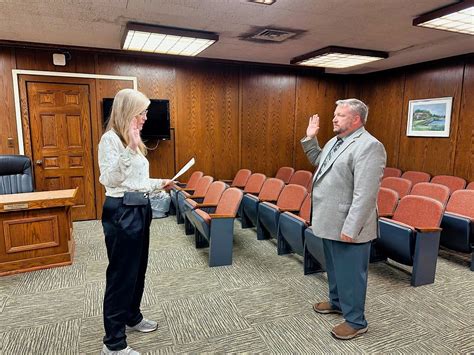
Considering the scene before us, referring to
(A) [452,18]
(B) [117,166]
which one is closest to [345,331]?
(B) [117,166]

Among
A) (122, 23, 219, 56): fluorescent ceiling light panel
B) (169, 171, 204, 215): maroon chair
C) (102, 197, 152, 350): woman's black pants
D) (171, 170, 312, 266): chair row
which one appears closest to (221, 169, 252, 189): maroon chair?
(171, 170, 312, 266): chair row

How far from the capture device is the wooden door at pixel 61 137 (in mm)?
4855

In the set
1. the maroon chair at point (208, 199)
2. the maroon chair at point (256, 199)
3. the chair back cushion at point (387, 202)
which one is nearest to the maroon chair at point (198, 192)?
the maroon chair at point (208, 199)

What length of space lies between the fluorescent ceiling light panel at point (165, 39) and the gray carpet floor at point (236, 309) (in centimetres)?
263

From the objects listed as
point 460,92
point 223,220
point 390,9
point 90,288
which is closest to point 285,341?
point 223,220

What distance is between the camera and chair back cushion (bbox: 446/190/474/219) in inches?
137

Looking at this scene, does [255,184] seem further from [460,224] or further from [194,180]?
[460,224]

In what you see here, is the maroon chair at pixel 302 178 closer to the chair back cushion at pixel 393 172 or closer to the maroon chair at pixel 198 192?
the maroon chair at pixel 198 192

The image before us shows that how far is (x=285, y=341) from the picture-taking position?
7.30 feet

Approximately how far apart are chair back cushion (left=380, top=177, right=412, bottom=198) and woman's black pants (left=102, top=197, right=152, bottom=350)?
12.6 feet

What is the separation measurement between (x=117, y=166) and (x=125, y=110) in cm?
32

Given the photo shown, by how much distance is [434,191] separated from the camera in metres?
3.92

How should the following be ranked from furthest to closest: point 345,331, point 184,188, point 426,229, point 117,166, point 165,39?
point 184,188
point 165,39
point 426,229
point 345,331
point 117,166

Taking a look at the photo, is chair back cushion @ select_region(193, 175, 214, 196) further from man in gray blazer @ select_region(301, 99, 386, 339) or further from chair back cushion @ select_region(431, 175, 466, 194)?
chair back cushion @ select_region(431, 175, 466, 194)
